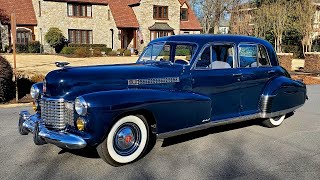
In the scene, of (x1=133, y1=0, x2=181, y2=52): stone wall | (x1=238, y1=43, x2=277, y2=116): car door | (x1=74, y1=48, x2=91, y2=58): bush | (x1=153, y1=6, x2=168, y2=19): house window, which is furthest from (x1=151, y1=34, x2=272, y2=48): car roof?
(x1=153, y1=6, x2=168, y2=19): house window

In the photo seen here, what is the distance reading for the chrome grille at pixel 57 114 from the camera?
14.8 feet

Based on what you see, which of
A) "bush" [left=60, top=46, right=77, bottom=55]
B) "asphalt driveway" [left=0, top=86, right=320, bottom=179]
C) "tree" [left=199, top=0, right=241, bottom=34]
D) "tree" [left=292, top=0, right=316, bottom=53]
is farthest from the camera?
"tree" [left=199, top=0, right=241, bottom=34]

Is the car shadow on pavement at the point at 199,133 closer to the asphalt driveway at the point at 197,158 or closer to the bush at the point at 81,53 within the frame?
the asphalt driveway at the point at 197,158

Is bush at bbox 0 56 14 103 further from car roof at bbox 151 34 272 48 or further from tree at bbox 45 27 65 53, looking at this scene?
tree at bbox 45 27 65 53

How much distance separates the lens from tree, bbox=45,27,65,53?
3219 cm

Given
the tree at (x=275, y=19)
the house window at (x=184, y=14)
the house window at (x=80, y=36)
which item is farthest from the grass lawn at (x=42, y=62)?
the house window at (x=184, y=14)

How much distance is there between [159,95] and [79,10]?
3216 cm

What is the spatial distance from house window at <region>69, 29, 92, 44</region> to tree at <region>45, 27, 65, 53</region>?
1780 millimetres

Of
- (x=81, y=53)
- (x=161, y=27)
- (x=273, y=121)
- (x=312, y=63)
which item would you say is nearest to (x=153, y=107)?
(x=273, y=121)

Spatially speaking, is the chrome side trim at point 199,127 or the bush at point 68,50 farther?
the bush at point 68,50

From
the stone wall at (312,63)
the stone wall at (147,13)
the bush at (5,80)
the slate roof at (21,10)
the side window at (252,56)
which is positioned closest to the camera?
the side window at (252,56)

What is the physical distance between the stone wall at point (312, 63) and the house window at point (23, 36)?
25204mm

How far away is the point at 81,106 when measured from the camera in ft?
13.9

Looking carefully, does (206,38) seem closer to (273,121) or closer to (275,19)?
(273,121)
